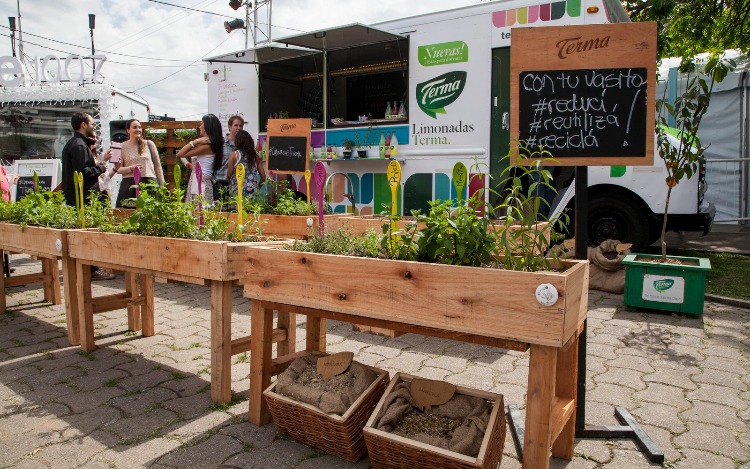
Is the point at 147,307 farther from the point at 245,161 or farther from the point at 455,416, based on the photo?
the point at 455,416

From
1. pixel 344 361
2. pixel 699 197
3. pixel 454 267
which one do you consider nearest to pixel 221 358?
pixel 344 361

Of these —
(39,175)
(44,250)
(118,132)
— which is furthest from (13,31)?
(44,250)

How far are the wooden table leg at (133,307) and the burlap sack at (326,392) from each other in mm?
1983

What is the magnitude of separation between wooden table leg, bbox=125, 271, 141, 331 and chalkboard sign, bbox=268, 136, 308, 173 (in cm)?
200

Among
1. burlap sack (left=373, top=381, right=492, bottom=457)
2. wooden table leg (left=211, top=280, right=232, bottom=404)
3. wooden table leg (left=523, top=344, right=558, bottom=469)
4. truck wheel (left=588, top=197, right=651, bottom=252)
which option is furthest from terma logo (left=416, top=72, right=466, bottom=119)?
wooden table leg (left=523, top=344, right=558, bottom=469)

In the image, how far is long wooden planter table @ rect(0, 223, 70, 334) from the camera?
3.65 metres

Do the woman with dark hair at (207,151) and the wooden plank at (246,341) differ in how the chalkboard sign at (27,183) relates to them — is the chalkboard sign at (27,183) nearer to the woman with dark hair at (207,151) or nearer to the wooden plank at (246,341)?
the woman with dark hair at (207,151)

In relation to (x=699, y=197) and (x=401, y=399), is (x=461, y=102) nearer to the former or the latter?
(x=699, y=197)

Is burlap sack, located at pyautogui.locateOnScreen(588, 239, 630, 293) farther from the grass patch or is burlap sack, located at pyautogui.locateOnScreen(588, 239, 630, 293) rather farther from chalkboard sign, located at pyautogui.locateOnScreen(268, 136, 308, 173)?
chalkboard sign, located at pyautogui.locateOnScreen(268, 136, 308, 173)

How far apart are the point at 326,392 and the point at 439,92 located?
4.78 m

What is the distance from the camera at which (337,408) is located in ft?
7.22

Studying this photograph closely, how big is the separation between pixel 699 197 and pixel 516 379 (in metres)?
3.91

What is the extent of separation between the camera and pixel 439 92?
6371 mm

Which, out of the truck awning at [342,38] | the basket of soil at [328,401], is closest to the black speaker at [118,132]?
the truck awning at [342,38]
